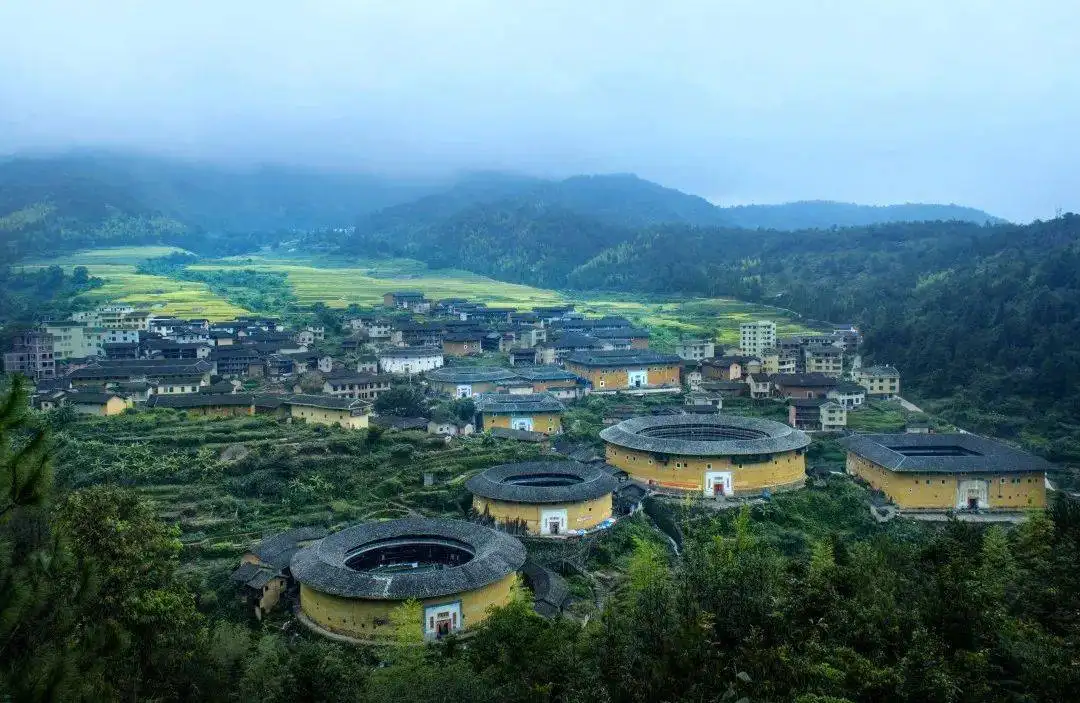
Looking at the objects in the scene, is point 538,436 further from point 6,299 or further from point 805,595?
point 6,299

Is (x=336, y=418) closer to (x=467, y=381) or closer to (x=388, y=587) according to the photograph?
(x=467, y=381)

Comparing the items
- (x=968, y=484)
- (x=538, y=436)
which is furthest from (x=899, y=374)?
(x=538, y=436)

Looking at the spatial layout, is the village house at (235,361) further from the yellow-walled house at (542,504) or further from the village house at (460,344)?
the yellow-walled house at (542,504)

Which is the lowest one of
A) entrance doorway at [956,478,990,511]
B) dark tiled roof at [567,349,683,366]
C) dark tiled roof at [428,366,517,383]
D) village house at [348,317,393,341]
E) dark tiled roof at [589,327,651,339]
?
entrance doorway at [956,478,990,511]

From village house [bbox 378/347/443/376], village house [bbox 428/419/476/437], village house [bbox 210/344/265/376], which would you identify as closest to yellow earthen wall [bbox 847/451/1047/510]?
village house [bbox 428/419/476/437]

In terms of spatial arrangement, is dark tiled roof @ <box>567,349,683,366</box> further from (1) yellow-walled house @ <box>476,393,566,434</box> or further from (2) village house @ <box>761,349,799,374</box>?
(1) yellow-walled house @ <box>476,393,566,434</box>
